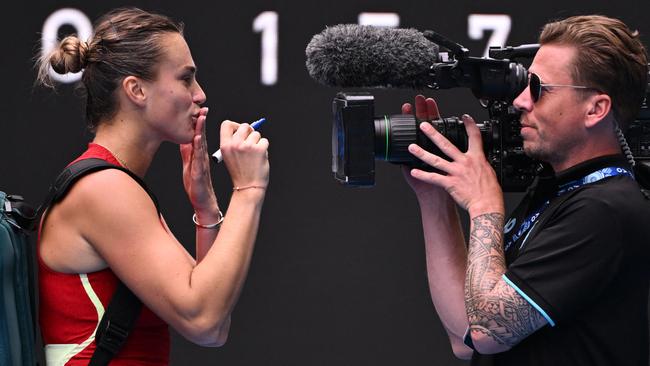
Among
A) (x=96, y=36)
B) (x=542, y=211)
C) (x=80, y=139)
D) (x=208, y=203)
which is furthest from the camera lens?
(x=80, y=139)

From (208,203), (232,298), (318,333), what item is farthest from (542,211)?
(318,333)

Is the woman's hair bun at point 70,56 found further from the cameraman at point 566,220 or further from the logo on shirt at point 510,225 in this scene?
the logo on shirt at point 510,225

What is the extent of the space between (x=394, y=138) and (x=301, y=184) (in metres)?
1.35

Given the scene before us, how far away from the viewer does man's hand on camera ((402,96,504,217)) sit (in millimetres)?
2154

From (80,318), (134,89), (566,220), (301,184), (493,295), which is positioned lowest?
(301,184)

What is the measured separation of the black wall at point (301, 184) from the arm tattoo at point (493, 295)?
57.5 inches

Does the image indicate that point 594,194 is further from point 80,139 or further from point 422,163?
point 80,139

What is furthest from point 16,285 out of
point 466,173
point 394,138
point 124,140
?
point 466,173

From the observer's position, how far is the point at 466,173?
85.8 inches

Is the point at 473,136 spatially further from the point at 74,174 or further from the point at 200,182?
the point at 74,174

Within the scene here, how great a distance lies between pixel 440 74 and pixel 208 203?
673 millimetres

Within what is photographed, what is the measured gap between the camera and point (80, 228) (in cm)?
211

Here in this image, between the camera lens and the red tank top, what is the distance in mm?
548


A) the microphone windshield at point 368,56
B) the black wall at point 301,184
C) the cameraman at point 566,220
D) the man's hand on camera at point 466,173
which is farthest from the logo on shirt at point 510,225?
the black wall at point 301,184
